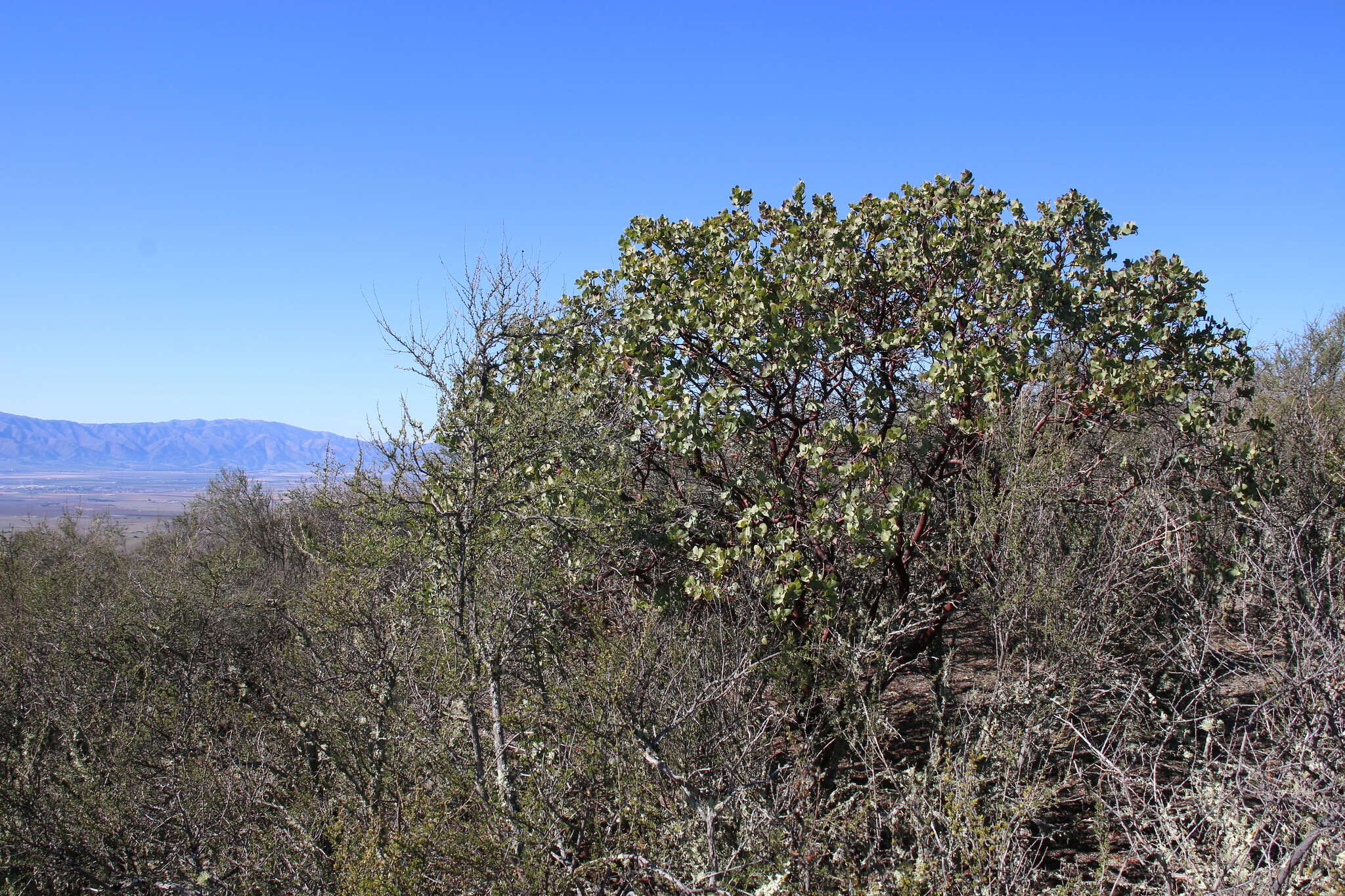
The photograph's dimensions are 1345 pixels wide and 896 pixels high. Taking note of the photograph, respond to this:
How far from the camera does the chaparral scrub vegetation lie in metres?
4.00

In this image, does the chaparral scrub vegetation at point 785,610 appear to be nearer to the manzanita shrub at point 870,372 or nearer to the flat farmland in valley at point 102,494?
the manzanita shrub at point 870,372

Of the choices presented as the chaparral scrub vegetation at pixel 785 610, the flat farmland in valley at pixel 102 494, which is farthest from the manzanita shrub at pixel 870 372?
the flat farmland in valley at pixel 102 494

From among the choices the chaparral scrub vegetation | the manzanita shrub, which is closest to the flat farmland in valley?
the chaparral scrub vegetation

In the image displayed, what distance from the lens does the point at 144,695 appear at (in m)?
6.46

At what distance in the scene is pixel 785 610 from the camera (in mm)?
4820

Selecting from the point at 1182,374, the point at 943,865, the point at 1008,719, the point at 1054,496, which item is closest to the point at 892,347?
the point at 1054,496

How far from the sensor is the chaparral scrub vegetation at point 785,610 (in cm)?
400

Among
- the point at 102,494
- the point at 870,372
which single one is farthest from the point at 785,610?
the point at 102,494

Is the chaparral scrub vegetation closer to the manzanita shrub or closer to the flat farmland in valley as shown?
the manzanita shrub

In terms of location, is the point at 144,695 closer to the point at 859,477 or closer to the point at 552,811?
the point at 552,811

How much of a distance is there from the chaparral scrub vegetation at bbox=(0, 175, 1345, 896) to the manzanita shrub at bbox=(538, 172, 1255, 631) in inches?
1.3

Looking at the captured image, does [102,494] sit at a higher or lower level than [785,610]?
lower

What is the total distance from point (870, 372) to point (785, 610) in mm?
1763

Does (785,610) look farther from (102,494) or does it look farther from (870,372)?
(102,494)
